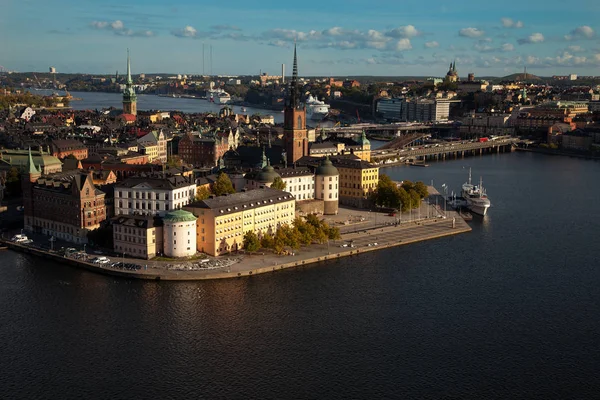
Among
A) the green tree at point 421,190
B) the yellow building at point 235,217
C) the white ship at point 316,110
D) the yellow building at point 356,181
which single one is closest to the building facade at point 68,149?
the yellow building at point 356,181

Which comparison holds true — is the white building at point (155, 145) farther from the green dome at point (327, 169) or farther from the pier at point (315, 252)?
the pier at point (315, 252)

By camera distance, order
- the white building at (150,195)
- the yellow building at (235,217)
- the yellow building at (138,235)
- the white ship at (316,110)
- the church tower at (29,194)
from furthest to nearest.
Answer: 1. the white ship at (316,110)
2. the church tower at (29,194)
3. the white building at (150,195)
4. the yellow building at (235,217)
5. the yellow building at (138,235)

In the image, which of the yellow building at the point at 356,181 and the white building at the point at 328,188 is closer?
the white building at the point at 328,188

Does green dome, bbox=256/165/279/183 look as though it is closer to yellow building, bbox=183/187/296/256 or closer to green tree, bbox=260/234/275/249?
yellow building, bbox=183/187/296/256

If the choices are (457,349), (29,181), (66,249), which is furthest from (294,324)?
(29,181)

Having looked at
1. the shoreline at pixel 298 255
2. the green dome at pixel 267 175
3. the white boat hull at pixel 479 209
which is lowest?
the shoreline at pixel 298 255

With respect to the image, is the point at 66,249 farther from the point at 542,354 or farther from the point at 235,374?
the point at 542,354

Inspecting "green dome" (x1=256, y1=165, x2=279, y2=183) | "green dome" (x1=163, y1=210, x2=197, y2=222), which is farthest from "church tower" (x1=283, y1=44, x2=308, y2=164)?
"green dome" (x1=163, y1=210, x2=197, y2=222)
